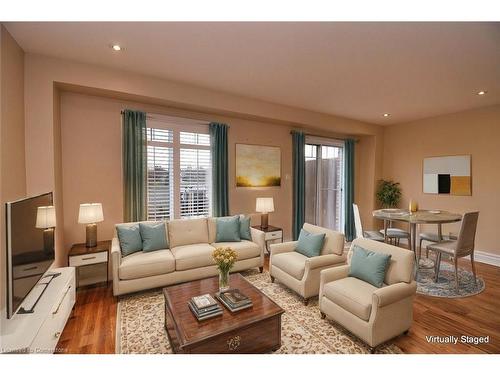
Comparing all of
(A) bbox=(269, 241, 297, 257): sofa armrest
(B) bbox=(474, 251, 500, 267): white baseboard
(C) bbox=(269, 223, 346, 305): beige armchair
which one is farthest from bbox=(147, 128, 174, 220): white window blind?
(B) bbox=(474, 251, 500, 267): white baseboard

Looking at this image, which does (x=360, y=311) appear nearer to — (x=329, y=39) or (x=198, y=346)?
(x=198, y=346)

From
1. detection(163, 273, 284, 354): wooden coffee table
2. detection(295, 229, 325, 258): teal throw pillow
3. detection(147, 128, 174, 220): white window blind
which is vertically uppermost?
detection(147, 128, 174, 220): white window blind

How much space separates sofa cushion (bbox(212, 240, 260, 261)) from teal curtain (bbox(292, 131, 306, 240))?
1725mm

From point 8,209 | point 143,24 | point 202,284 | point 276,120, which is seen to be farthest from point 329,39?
point 8,209

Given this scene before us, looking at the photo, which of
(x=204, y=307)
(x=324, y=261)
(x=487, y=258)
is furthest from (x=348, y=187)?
(x=204, y=307)

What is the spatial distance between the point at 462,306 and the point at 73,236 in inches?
205

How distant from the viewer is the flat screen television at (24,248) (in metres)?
1.70

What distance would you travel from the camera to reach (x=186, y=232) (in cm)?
371

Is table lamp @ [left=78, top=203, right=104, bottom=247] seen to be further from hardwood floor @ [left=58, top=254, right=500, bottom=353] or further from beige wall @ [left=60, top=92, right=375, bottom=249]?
hardwood floor @ [left=58, top=254, right=500, bottom=353]

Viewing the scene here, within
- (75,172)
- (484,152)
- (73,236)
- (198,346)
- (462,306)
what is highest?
(484,152)

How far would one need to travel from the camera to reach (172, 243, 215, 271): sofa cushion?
322 centimetres

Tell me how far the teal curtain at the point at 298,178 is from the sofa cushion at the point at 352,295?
2.73 metres

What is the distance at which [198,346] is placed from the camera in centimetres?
173

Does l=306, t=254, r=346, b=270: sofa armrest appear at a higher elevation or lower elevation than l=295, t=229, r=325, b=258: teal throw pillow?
lower
